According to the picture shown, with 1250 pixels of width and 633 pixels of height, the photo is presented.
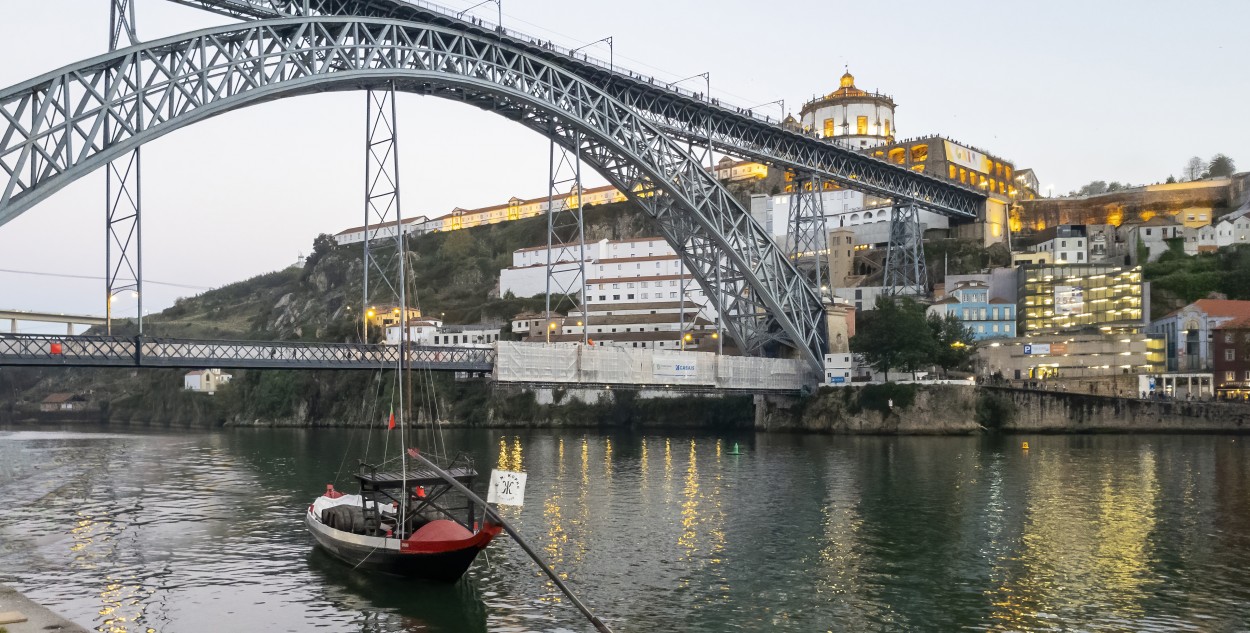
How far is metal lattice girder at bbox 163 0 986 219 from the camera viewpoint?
171ft

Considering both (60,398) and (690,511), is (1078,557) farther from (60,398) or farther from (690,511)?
(60,398)

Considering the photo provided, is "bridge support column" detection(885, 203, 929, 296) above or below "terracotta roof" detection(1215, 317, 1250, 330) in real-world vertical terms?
above

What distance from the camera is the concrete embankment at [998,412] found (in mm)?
78875

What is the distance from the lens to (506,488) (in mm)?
25375

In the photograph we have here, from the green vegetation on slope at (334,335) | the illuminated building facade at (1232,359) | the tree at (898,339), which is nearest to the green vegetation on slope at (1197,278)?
the illuminated building facade at (1232,359)

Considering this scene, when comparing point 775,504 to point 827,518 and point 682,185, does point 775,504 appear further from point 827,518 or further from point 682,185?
point 682,185

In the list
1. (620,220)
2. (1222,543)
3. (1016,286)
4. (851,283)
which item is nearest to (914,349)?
(1016,286)

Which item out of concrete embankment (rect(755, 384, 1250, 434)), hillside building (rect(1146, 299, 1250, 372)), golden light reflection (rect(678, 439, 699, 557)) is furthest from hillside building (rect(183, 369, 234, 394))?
hillside building (rect(1146, 299, 1250, 372))

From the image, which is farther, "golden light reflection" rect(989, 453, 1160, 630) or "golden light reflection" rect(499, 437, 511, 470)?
"golden light reflection" rect(499, 437, 511, 470)

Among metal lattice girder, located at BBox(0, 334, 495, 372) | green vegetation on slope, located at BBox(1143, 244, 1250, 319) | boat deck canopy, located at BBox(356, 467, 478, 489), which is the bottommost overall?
boat deck canopy, located at BBox(356, 467, 478, 489)

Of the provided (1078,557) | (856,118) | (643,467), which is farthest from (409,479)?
(856,118)

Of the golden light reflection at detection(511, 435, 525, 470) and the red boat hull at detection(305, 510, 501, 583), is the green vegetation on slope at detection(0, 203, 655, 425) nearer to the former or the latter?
the golden light reflection at detection(511, 435, 525, 470)

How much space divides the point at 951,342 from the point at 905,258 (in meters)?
21.8

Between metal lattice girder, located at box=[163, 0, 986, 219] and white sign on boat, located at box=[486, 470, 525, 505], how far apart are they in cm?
3172
